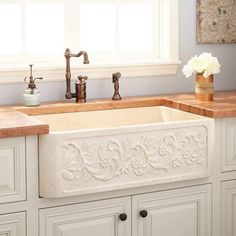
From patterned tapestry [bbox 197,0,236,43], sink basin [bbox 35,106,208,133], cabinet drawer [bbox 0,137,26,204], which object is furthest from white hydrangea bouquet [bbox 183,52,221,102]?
cabinet drawer [bbox 0,137,26,204]

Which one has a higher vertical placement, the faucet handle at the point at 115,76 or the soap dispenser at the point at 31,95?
the faucet handle at the point at 115,76

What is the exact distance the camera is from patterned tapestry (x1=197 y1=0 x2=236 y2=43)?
144 inches

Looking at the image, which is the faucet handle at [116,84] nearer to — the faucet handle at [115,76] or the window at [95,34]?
the faucet handle at [115,76]

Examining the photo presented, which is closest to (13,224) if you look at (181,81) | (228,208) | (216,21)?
(228,208)

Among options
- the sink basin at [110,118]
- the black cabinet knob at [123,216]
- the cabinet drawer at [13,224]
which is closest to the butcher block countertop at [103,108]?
the sink basin at [110,118]

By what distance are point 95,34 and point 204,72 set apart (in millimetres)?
694

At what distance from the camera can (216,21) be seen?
3.70 m

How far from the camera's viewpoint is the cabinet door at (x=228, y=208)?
3.01 m

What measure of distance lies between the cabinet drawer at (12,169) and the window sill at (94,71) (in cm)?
76

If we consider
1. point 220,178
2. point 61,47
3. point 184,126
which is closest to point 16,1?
point 61,47

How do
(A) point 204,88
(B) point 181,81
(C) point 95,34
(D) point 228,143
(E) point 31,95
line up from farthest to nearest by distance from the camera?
(B) point 181,81
(C) point 95,34
(A) point 204,88
(E) point 31,95
(D) point 228,143

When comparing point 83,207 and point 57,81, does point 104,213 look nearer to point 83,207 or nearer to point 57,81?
point 83,207

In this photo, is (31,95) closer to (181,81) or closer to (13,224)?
(13,224)

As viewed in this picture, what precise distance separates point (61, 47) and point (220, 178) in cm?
116
